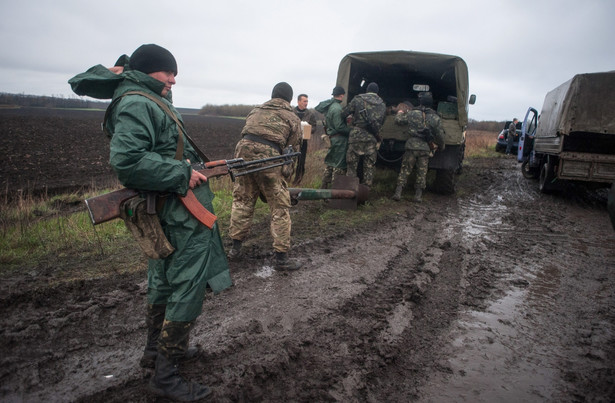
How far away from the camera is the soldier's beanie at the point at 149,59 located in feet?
6.53

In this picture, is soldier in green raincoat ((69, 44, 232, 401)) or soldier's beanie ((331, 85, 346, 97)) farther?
soldier's beanie ((331, 85, 346, 97))

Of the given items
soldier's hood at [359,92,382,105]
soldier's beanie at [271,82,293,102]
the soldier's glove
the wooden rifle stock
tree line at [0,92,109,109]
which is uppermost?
tree line at [0,92,109,109]

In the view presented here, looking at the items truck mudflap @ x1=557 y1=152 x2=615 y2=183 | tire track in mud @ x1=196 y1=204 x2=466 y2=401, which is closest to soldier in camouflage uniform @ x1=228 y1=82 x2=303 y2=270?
tire track in mud @ x1=196 y1=204 x2=466 y2=401

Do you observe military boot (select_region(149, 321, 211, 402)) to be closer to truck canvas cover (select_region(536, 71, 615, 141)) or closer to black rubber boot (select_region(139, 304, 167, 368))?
black rubber boot (select_region(139, 304, 167, 368))

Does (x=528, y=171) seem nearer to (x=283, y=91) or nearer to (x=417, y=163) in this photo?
(x=417, y=163)

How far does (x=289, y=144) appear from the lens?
416 centimetres

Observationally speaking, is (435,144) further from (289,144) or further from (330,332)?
(330,332)

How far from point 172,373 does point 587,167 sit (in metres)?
7.53

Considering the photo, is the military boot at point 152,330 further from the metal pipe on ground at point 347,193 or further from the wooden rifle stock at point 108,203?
the metal pipe on ground at point 347,193

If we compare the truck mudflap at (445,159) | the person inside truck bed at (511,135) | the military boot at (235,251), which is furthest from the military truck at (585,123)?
the military boot at (235,251)

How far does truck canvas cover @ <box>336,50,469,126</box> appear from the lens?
686 centimetres

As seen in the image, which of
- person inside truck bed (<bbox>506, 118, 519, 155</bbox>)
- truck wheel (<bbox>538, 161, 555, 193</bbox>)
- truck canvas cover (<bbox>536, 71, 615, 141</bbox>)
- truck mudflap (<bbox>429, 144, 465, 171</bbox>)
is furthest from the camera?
person inside truck bed (<bbox>506, 118, 519, 155</bbox>)

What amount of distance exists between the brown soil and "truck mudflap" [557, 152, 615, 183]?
2451 millimetres

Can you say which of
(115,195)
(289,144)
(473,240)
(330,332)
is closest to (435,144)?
(473,240)
